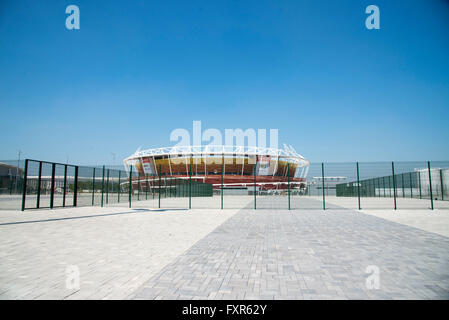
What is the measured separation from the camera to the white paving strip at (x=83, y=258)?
3.19m

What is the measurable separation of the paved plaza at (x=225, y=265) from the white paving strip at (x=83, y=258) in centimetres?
2

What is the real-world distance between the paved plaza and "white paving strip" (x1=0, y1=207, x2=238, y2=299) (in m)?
0.02

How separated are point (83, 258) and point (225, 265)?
2.62 m

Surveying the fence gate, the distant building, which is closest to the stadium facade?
the distant building

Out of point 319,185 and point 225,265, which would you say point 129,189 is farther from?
point 319,185

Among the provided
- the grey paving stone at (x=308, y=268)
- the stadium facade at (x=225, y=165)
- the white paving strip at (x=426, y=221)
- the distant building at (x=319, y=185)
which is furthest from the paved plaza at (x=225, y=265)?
the stadium facade at (x=225, y=165)

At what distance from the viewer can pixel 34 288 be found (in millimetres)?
3211

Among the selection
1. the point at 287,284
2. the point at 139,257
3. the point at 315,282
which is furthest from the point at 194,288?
the point at 139,257

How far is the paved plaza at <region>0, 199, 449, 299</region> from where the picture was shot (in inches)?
122

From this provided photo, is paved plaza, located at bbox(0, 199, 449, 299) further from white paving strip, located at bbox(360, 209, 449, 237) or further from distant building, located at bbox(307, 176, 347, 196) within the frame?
distant building, located at bbox(307, 176, 347, 196)

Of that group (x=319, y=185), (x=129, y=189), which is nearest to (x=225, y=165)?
(x=319, y=185)

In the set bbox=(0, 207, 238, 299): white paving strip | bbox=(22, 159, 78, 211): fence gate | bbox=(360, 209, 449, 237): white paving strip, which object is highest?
bbox=(22, 159, 78, 211): fence gate
